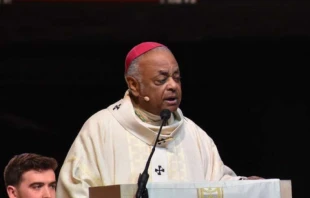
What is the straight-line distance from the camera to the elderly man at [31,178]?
674cm

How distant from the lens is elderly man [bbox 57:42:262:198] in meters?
5.36

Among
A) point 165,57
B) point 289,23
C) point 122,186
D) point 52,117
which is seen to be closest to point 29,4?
point 52,117

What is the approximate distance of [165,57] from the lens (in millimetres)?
5473

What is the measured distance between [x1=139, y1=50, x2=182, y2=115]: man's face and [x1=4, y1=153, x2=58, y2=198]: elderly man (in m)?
1.48

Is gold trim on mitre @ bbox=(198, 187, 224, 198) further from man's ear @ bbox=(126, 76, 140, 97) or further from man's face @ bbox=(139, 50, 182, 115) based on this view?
man's ear @ bbox=(126, 76, 140, 97)

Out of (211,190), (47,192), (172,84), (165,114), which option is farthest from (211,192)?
(47,192)

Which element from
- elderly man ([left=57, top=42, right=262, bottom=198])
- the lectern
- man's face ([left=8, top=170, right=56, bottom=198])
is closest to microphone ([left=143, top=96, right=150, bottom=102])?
elderly man ([left=57, top=42, right=262, bottom=198])

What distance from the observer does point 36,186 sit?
→ 676 cm

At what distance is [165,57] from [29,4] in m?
2.44

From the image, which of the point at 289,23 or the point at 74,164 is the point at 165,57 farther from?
the point at 289,23

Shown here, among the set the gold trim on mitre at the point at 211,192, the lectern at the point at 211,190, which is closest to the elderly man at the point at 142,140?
the lectern at the point at 211,190

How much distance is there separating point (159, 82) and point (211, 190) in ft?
2.81

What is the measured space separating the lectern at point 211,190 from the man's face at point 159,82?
70 cm

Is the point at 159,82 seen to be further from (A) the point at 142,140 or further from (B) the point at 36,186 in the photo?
(B) the point at 36,186
